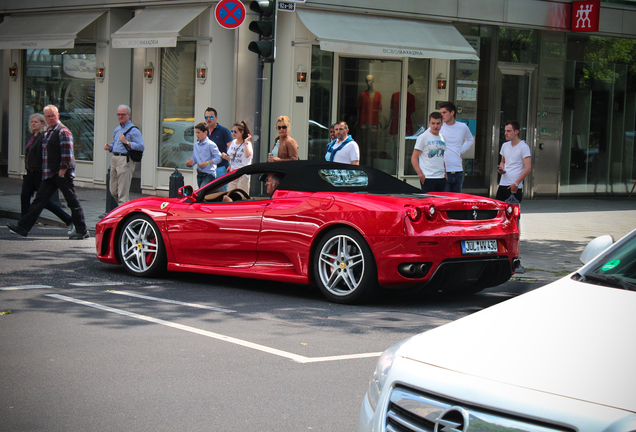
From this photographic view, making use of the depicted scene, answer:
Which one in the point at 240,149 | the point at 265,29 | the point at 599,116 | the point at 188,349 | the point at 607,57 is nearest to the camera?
the point at 188,349

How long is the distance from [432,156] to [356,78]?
751 centimetres

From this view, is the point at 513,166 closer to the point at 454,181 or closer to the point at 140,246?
the point at 454,181

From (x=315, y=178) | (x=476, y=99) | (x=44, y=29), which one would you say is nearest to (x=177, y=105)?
(x=44, y=29)

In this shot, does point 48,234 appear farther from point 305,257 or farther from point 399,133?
point 399,133

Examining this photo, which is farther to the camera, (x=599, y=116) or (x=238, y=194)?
(x=599, y=116)

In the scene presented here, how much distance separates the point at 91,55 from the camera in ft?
63.6

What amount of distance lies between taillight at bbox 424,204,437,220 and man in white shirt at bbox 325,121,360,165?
4.88 metres

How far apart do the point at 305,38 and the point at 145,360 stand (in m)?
12.5

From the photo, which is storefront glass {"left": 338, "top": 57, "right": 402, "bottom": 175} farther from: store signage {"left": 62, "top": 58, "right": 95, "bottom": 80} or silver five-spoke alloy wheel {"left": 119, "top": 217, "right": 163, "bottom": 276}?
silver five-spoke alloy wheel {"left": 119, "top": 217, "right": 163, "bottom": 276}

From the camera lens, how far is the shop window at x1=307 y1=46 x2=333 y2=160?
55.7 ft

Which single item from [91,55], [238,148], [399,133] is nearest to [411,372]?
[238,148]

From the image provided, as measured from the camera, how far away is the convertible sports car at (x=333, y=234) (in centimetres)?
675

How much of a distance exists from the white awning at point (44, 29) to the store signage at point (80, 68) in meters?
1.02

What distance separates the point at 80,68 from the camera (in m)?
19.6
